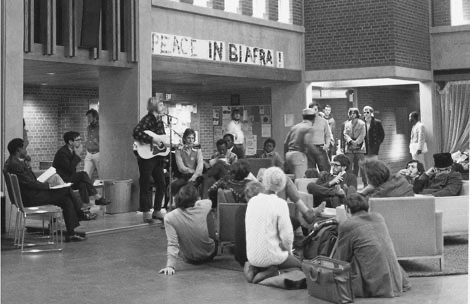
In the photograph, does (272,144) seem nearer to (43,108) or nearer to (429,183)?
(429,183)

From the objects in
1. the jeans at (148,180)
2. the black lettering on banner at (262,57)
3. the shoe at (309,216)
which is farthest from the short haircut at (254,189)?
the black lettering on banner at (262,57)

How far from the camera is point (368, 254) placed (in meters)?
6.73

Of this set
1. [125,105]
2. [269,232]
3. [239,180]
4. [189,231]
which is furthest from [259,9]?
[269,232]

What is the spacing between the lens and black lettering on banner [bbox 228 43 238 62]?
1647cm

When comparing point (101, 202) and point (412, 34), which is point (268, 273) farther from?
point (412, 34)

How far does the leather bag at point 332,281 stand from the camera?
6559 millimetres

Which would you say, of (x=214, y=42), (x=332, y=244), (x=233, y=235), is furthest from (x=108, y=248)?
(x=214, y=42)

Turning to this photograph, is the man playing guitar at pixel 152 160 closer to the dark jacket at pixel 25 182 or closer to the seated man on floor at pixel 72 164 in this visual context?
the seated man on floor at pixel 72 164

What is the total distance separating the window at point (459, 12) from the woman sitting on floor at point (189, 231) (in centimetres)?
1332

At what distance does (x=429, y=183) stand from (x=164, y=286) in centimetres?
456

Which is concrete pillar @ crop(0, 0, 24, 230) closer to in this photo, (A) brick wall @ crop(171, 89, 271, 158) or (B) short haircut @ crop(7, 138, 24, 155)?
(B) short haircut @ crop(7, 138, 24, 155)

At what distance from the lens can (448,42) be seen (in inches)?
773

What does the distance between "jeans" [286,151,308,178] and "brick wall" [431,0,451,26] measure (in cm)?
891

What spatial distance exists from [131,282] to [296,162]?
553 centimetres
